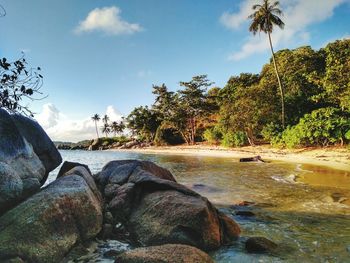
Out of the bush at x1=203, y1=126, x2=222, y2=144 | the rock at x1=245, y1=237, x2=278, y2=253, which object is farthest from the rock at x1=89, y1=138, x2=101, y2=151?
the rock at x1=245, y1=237, x2=278, y2=253

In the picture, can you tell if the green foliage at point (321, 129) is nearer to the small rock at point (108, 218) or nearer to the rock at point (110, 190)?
the rock at point (110, 190)

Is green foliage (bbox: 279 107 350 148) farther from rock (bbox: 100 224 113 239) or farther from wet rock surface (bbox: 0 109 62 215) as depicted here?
wet rock surface (bbox: 0 109 62 215)

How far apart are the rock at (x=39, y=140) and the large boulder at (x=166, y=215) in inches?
77.1

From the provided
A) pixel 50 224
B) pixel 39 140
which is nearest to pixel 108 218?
pixel 50 224

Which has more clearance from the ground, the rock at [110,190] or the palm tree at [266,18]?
the palm tree at [266,18]

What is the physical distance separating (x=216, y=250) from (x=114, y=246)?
7.39 feet

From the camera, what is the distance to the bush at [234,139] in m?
47.3

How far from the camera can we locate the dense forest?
30.6 m

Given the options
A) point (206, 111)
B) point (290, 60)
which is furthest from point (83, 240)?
point (206, 111)

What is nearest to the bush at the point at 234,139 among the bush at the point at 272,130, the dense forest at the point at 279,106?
the dense forest at the point at 279,106

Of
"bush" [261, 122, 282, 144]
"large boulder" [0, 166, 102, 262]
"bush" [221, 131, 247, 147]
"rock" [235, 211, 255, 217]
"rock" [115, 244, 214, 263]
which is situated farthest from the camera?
"bush" [221, 131, 247, 147]

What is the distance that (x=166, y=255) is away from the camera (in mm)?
5055

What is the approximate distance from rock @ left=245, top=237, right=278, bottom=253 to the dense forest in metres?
23.5

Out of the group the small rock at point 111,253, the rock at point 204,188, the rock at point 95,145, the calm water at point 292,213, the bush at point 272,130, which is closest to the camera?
the small rock at point 111,253
